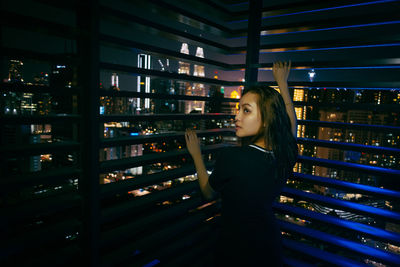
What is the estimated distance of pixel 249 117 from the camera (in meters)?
1.60

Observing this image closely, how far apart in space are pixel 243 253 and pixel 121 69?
1.55 m

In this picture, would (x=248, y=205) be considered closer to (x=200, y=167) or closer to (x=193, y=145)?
(x=200, y=167)

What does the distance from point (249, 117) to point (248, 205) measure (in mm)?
579

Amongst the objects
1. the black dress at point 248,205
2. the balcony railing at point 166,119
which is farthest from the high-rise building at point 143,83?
the black dress at point 248,205

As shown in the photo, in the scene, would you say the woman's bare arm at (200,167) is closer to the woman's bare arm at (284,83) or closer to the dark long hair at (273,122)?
the dark long hair at (273,122)

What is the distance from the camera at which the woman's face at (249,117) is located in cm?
159

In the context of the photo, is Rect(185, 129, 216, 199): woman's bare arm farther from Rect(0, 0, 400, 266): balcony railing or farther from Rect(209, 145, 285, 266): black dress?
Rect(0, 0, 400, 266): balcony railing

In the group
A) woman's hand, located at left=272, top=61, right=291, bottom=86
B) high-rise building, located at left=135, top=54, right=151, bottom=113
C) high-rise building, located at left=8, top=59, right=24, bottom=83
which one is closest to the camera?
high-rise building, located at left=8, top=59, right=24, bottom=83

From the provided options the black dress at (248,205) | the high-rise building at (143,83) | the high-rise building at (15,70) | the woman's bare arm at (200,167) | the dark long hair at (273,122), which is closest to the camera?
the high-rise building at (15,70)

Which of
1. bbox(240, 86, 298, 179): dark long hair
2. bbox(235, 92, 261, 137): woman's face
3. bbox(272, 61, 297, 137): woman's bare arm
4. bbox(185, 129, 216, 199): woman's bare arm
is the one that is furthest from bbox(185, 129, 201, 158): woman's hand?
bbox(272, 61, 297, 137): woman's bare arm

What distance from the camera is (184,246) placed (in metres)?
2.50

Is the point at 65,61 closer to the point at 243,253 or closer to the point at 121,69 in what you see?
the point at 121,69

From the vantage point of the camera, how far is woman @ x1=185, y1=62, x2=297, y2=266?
148cm

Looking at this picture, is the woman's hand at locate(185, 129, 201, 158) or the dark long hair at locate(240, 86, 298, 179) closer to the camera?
the dark long hair at locate(240, 86, 298, 179)
